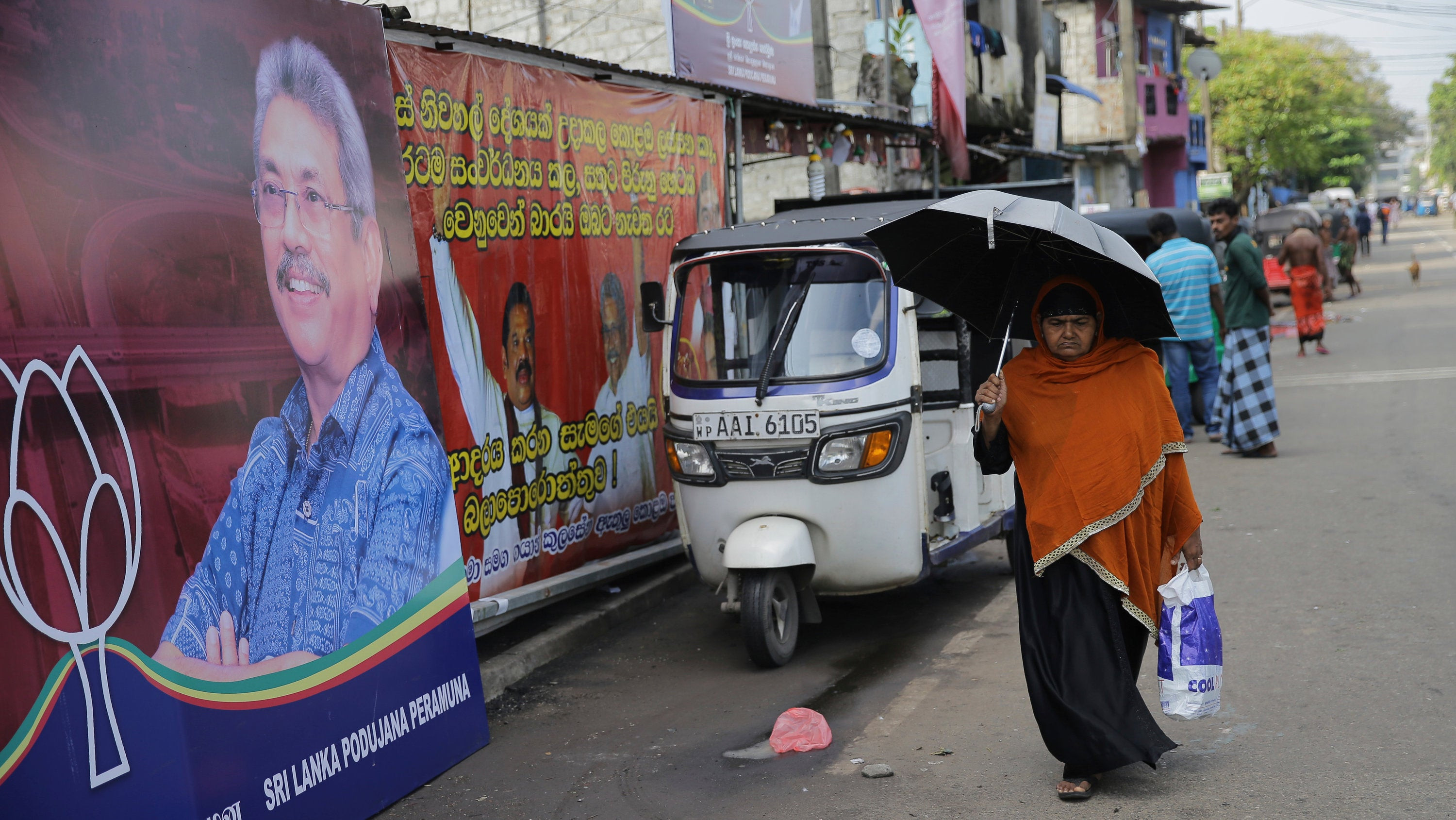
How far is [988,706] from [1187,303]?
6.41 meters

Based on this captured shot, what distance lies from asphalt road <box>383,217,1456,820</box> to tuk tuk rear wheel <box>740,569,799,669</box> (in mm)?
109

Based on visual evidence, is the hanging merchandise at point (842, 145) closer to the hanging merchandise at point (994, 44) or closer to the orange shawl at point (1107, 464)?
the orange shawl at point (1107, 464)

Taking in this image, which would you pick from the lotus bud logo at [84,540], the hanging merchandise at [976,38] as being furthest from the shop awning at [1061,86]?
the lotus bud logo at [84,540]

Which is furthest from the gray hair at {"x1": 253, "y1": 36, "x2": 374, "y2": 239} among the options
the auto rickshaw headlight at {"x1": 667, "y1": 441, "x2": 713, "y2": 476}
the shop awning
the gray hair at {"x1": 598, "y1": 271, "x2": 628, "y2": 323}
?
the shop awning

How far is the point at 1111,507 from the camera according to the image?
13.0 ft

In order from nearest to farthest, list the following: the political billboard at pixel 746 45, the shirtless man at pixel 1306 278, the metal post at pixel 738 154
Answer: the metal post at pixel 738 154 < the political billboard at pixel 746 45 < the shirtless man at pixel 1306 278

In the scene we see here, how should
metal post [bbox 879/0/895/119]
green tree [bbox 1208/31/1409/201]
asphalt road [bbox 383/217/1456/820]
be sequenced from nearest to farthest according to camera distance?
asphalt road [bbox 383/217/1456/820] < metal post [bbox 879/0/895/119] < green tree [bbox 1208/31/1409/201]

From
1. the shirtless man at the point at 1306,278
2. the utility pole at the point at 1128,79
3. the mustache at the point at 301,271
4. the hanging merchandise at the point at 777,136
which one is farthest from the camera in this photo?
the utility pole at the point at 1128,79

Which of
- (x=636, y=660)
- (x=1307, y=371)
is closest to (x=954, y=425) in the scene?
(x=636, y=660)

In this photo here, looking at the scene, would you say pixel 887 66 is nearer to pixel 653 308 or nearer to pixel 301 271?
pixel 653 308

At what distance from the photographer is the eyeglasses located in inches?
165

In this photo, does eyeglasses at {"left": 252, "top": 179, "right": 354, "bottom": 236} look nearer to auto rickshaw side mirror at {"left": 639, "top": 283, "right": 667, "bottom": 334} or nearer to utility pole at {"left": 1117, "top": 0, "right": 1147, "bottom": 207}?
auto rickshaw side mirror at {"left": 639, "top": 283, "right": 667, "bottom": 334}

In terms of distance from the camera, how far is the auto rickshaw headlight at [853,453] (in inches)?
224

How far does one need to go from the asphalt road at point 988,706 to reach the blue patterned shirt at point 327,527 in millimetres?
759
